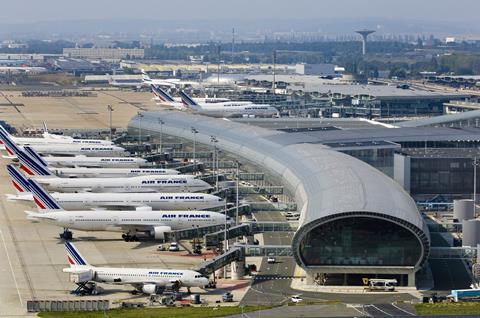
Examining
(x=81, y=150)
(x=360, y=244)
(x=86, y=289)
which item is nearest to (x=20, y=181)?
(x=86, y=289)

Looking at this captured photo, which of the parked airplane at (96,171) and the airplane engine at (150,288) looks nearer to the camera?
the airplane engine at (150,288)

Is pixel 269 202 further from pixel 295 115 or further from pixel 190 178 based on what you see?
pixel 295 115

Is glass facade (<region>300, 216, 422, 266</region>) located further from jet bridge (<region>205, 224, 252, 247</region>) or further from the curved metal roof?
jet bridge (<region>205, 224, 252, 247</region>)

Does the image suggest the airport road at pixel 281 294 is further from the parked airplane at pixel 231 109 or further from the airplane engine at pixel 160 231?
the parked airplane at pixel 231 109

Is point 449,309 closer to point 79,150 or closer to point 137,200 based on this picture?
point 137,200

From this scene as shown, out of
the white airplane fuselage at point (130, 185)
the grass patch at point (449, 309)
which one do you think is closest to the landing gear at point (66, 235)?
the white airplane fuselage at point (130, 185)

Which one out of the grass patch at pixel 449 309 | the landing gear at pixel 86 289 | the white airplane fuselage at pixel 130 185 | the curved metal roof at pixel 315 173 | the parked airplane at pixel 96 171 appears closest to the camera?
the grass patch at pixel 449 309
